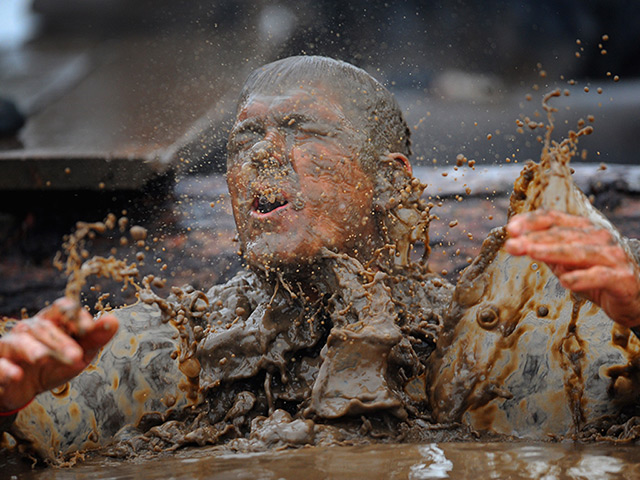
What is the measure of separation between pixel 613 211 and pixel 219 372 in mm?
3068

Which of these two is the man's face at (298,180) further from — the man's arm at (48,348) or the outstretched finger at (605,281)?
the outstretched finger at (605,281)

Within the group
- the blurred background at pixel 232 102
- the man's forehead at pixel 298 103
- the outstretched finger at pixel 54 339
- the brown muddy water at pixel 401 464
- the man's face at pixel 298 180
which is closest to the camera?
the outstretched finger at pixel 54 339

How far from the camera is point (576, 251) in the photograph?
196 centimetres

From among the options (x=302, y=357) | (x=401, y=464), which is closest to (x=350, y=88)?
(x=302, y=357)

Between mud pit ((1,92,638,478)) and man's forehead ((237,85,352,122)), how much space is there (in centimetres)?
56

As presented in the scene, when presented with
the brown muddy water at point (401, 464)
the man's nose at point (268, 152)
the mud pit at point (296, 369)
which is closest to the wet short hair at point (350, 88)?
the man's nose at point (268, 152)

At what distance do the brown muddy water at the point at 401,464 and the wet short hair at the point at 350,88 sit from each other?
1.23m


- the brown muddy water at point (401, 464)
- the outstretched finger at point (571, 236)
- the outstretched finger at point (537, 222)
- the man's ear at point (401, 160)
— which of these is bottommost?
the brown muddy water at point (401, 464)

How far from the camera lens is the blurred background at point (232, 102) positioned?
17.5 ft

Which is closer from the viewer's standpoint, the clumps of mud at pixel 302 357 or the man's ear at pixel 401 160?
the clumps of mud at pixel 302 357

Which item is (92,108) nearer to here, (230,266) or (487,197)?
(230,266)

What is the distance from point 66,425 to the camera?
2.95m

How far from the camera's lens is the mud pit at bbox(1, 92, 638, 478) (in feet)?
8.86

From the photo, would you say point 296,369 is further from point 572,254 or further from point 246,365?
point 572,254
